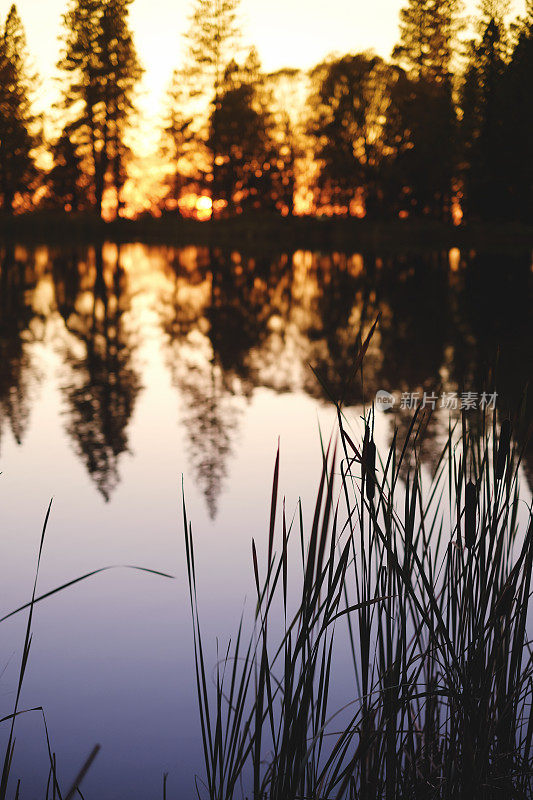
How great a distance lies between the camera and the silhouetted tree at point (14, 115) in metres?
26.8

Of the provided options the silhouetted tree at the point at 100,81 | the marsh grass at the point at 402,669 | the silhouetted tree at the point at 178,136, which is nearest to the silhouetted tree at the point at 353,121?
the silhouetted tree at the point at 178,136

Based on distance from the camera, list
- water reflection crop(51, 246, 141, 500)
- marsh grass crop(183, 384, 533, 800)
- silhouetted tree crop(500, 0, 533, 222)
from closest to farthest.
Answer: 1. marsh grass crop(183, 384, 533, 800)
2. water reflection crop(51, 246, 141, 500)
3. silhouetted tree crop(500, 0, 533, 222)

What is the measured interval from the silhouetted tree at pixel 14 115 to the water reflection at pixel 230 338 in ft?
45.3

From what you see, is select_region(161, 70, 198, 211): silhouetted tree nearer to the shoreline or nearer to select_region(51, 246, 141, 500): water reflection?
the shoreline

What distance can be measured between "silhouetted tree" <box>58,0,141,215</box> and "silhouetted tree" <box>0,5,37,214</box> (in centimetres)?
126

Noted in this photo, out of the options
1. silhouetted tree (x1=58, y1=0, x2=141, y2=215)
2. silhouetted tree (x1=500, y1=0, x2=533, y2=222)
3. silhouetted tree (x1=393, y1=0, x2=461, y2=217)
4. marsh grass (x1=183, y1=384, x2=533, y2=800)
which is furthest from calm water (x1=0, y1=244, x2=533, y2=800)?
silhouetted tree (x1=58, y1=0, x2=141, y2=215)

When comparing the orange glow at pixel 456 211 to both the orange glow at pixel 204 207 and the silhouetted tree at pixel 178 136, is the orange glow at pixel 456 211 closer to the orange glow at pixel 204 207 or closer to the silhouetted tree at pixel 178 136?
the orange glow at pixel 204 207

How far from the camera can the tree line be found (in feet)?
81.3

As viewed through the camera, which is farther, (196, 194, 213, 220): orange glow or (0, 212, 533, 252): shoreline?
(196, 194, 213, 220): orange glow

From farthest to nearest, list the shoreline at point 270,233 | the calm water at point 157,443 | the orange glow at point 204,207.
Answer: the orange glow at point 204,207, the shoreline at point 270,233, the calm water at point 157,443

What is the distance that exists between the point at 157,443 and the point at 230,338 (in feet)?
11.1

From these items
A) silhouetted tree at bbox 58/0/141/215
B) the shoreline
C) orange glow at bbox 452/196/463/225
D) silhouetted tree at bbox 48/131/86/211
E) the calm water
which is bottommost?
the calm water

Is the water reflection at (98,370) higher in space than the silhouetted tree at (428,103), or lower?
lower

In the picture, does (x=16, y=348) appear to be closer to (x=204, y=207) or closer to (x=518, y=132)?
(x=518, y=132)
